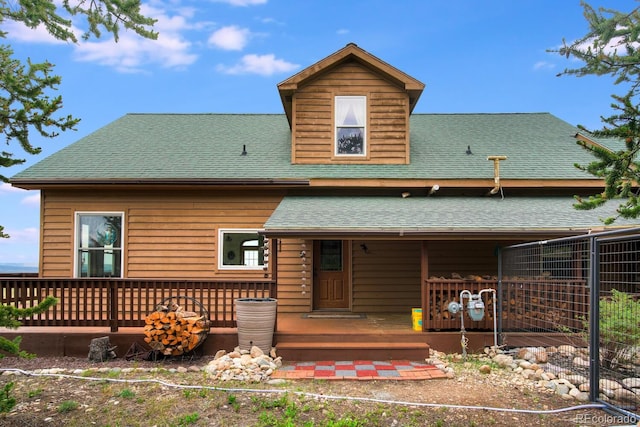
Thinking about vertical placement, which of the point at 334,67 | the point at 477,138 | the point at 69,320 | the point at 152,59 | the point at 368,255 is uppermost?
the point at 152,59

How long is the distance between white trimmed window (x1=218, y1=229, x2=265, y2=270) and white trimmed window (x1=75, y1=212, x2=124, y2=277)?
2.27 m

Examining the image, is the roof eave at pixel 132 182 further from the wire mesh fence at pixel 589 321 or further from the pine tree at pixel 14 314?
the pine tree at pixel 14 314

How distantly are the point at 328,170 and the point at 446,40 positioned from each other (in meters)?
7.25

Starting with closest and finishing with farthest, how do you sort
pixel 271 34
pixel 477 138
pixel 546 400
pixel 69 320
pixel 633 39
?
pixel 546 400 → pixel 633 39 → pixel 69 320 → pixel 477 138 → pixel 271 34

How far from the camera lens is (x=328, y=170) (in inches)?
394

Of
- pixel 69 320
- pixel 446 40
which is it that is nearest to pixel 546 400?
pixel 69 320

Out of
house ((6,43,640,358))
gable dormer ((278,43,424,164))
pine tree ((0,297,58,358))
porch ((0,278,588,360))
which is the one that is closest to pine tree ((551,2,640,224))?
porch ((0,278,588,360))

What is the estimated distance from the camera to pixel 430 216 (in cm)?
816

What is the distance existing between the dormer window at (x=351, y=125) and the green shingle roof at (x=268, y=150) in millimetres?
508

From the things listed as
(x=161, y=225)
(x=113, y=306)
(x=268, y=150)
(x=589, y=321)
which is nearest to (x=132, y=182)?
(x=161, y=225)

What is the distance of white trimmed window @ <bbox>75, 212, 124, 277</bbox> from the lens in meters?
9.69

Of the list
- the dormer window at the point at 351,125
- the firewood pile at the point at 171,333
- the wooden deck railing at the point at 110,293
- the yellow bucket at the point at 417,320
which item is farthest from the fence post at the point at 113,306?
the dormer window at the point at 351,125

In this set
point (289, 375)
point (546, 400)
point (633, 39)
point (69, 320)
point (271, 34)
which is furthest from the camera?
point (271, 34)

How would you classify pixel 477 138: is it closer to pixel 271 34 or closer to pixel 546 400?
pixel 271 34
